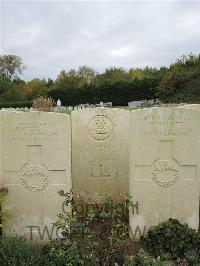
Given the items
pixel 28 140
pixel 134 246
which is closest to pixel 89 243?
pixel 134 246

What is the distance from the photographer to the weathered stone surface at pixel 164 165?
18.0ft

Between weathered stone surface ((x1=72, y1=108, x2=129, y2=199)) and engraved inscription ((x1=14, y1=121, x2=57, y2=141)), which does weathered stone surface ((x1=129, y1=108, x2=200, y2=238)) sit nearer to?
engraved inscription ((x1=14, y1=121, x2=57, y2=141))

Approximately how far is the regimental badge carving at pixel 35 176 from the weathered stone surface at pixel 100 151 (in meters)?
1.59

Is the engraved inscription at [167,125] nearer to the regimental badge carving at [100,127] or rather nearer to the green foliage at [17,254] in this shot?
the regimental badge carving at [100,127]

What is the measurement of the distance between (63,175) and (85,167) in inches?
75.3

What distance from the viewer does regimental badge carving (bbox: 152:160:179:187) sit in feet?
18.4

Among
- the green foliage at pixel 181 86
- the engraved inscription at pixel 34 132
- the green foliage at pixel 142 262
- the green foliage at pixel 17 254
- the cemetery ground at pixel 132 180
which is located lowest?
the green foliage at pixel 142 262

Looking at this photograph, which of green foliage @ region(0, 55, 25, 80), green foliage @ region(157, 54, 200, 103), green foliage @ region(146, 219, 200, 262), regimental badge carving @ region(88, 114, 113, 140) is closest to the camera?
green foliage @ region(146, 219, 200, 262)

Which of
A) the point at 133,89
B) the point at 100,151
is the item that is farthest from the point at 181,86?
the point at 100,151

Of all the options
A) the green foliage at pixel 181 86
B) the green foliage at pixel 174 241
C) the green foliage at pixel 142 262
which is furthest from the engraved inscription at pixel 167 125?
the green foliage at pixel 181 86

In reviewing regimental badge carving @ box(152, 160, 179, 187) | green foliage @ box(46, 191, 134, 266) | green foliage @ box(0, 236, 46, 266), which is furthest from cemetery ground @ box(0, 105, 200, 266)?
green foliage @ box(0, 236, 46, 266)

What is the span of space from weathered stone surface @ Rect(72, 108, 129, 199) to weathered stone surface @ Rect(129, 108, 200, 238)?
1.51 metres

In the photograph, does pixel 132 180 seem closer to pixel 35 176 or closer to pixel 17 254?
pixel 35 176

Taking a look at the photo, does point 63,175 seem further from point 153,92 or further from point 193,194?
point 153,92
